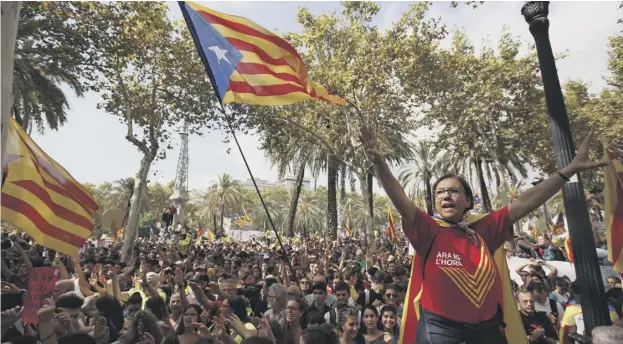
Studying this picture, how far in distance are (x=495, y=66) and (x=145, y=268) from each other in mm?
17417

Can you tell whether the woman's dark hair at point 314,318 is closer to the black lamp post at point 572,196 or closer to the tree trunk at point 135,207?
the black lamp post at point 572,196

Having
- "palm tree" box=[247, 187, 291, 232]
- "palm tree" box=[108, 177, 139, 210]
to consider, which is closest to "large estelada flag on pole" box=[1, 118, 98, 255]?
"palm tree" box=[108, 177, 139, 210]

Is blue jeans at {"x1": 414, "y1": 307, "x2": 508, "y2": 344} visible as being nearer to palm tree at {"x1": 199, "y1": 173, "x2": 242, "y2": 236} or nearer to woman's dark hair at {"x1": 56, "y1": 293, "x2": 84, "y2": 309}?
woman's dark hair at {"x1": 56, "y1": 293, "x2": 84, "y2": 309}

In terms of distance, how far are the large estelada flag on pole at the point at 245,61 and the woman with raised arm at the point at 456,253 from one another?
9.47ft

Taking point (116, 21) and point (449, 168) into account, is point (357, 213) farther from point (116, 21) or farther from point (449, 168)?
point (116, 21)

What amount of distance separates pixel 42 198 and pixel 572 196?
18.4 feet

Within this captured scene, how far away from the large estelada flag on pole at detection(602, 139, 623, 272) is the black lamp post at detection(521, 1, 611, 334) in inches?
36.5

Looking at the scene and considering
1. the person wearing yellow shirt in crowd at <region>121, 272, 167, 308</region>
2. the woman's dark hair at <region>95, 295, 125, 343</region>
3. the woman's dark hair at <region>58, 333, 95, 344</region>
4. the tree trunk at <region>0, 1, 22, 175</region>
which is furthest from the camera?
the person wearing yellow shirt in crowd at <region>121, 272, 167, 308</region>

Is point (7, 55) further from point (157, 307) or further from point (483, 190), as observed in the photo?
point (483, 190)

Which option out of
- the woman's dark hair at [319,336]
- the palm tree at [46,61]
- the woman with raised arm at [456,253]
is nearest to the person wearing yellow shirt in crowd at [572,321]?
the woman with raised arm at [456,253]

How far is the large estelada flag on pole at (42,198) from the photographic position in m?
5.02

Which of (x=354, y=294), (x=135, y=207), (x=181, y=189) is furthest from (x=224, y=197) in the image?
(x=354, y=294)

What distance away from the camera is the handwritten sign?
144 inches

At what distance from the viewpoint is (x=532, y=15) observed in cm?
414
